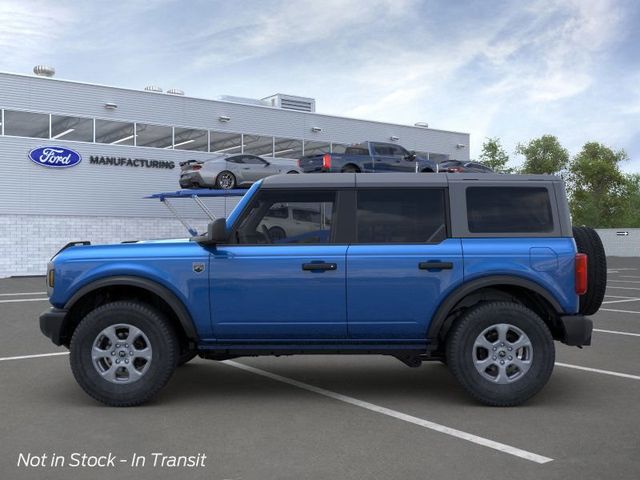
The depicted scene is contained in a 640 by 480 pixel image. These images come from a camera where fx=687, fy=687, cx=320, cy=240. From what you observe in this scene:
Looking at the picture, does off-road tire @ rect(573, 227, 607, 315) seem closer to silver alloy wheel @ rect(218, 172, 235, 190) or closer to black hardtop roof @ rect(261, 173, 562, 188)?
black hardtop roof @ rect(261, 173, 562, 188)

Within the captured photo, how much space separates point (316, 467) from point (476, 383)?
201 cm

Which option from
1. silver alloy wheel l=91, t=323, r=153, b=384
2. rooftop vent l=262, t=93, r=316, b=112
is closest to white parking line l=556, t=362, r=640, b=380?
silver alloy wheel l=91, t=323, r=153, b=384

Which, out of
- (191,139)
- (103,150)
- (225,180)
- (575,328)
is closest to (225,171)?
(225,180)

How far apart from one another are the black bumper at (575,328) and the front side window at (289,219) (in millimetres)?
2077

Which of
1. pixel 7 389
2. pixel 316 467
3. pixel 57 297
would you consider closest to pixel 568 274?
pixel 316 467

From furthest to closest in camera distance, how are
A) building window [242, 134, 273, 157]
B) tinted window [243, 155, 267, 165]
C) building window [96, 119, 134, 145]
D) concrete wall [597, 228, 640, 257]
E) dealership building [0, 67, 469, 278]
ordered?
concrete wall [597, 228, 640, 257] → building window [242, 134, 273, 157] → building window [96, 119, 134, 145] → dealership building [0, 67, 469, 278] → tinted window [243, 155, 267, 165]

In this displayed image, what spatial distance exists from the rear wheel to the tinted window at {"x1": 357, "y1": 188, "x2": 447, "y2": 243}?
58.8ft

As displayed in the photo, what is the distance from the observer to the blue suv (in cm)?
566

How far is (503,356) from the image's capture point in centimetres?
568

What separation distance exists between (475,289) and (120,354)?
9.83 ft

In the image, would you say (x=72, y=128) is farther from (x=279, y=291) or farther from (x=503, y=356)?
(x=503, y=356)

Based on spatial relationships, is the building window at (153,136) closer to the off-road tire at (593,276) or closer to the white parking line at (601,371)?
the white parking line at (601,371)

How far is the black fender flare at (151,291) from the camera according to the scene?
5698mm

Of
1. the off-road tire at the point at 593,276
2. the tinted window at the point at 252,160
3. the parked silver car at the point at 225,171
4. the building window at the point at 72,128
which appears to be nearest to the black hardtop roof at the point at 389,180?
the off-road tire at the point at 593,276
